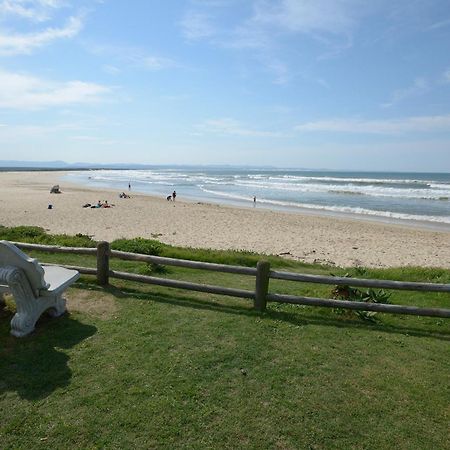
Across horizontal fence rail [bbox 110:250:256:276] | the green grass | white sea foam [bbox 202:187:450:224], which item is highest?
horizontal fence rail [bbox 110:250:256:276]

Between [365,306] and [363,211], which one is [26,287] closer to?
[365,306]

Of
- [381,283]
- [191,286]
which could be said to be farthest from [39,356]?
[381,283]

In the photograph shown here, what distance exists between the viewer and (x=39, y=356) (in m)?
4.64

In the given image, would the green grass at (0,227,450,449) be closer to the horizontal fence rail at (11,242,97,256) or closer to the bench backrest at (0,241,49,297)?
the bench backrest at (0,241,49,297)

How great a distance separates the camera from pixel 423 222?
2589cm

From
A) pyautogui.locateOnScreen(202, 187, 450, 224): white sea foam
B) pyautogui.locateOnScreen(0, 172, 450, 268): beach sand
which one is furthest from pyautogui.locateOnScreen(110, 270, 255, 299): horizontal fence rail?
pyautogui.locateOnScreen(202, 187, 450, 224): white sea foam

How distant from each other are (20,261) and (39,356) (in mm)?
1186

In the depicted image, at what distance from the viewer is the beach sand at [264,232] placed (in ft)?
50.0

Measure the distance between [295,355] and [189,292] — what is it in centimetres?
272

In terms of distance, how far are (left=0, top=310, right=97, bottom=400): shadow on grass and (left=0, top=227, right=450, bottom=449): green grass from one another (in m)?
0.02

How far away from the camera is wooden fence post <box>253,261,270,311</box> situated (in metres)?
6.21

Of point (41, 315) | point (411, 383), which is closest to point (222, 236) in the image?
point (41, 315)

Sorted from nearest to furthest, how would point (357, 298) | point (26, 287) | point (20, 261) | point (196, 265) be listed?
point (20, 261)
point (26, 287)
point (196, 265)
point (357, 298)

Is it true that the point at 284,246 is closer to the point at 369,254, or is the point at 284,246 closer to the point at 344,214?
the point at 369,254
